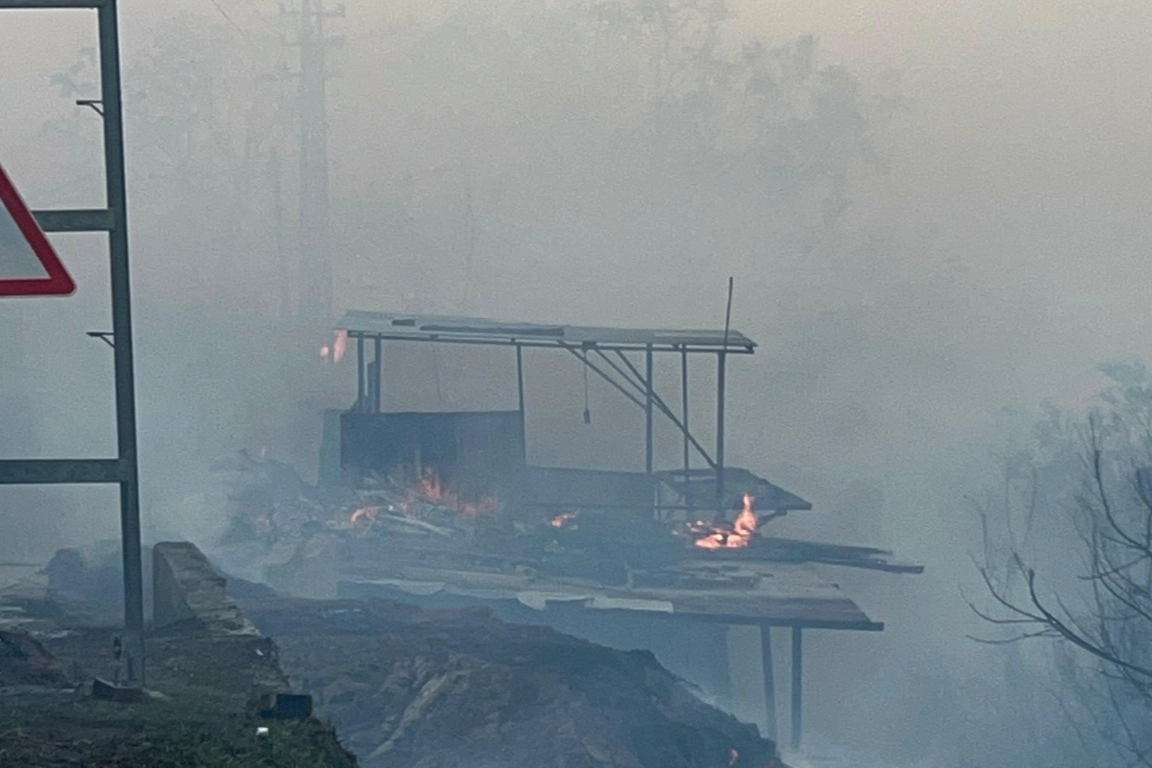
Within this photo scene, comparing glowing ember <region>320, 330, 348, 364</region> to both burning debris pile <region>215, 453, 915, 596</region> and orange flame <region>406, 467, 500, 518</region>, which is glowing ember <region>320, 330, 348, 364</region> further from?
orange flame <region>406, 467, 500, 518</region>

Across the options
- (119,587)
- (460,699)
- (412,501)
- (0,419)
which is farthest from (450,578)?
(0,419)

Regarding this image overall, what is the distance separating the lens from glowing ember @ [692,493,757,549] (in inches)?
980

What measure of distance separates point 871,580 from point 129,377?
95.9ft

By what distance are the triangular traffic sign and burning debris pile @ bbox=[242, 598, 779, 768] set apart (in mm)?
11683

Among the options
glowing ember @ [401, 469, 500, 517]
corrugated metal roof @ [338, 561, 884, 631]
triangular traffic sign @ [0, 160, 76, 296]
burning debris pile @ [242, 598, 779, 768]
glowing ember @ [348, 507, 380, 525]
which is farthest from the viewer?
glowing ember @ [401, 469, 500, 517]

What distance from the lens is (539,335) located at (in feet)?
86.0

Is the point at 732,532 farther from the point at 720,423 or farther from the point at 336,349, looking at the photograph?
the point at 336,349

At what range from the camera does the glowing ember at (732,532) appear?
24.9m

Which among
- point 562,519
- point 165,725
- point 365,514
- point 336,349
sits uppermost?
point 165,725

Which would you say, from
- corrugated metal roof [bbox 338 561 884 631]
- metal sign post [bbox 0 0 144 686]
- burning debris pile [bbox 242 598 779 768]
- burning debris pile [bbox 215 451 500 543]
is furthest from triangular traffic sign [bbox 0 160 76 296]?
burning debris pile [bbox 215 451 500 543]

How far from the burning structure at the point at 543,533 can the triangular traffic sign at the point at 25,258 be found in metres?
19.0

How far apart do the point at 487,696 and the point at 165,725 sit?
33.9 feet

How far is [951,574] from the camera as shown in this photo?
37156mm

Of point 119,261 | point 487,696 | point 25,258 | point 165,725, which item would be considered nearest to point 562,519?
point 487,696
